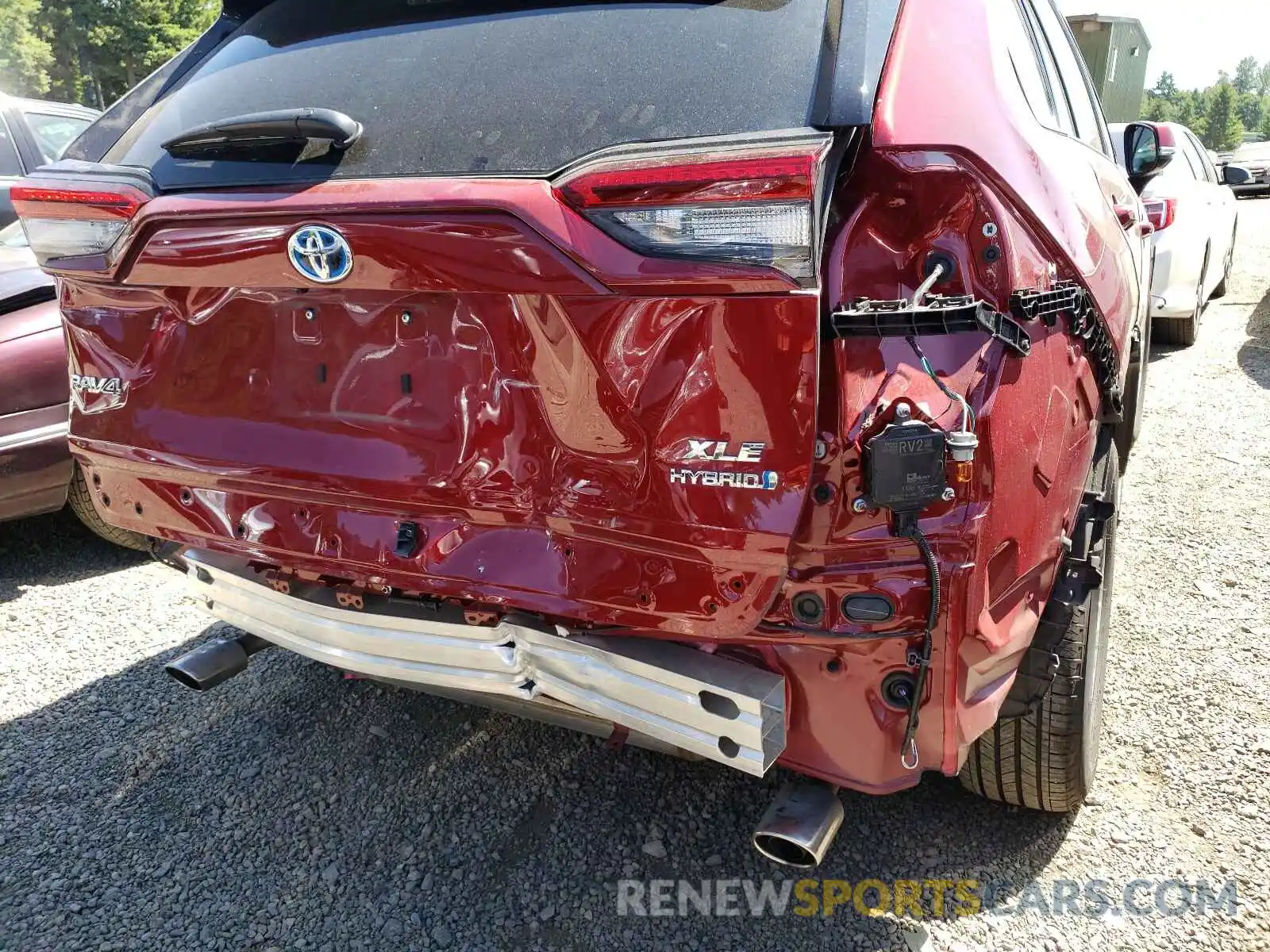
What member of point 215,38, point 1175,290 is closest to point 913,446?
point 215,38

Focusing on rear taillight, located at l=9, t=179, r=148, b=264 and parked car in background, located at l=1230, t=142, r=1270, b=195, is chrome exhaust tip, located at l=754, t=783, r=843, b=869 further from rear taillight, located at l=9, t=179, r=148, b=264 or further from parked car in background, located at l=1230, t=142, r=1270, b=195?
parked car in background, located at l=1230, t=142, r=1270, b=195

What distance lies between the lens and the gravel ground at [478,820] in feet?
6.95

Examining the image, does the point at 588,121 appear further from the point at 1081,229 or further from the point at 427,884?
the point at 427,884

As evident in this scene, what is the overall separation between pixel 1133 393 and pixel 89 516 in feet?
14.7

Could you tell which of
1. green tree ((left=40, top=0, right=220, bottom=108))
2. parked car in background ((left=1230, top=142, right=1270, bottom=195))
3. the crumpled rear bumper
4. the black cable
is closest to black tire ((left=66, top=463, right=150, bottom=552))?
the crumpled rear bumper

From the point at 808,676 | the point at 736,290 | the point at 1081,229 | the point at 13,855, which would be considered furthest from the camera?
the point at 13,855

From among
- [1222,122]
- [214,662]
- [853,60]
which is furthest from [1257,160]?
[1222,122]

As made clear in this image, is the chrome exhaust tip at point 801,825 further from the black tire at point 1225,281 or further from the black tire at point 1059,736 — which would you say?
the black tire at point 1225,281

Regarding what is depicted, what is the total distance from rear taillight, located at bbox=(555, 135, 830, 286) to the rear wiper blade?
546mm

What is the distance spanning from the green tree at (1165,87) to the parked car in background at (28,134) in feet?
453

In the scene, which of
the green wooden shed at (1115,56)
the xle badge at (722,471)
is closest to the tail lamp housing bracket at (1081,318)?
the xle badge at (722,471)

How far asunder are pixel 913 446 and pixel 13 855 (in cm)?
247

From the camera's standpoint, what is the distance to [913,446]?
147 centimetres

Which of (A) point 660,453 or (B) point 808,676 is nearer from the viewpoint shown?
(A) point 660,453
